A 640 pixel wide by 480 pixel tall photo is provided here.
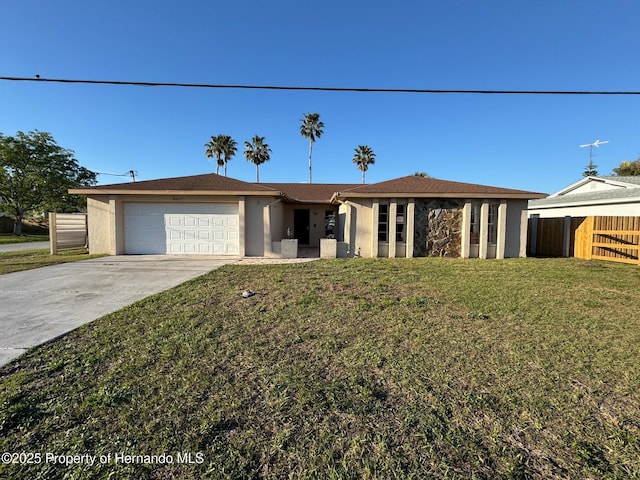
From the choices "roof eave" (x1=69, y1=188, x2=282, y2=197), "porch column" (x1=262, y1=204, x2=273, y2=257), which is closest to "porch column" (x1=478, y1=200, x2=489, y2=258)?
"roof eave" (x1=69, y1=188, x2=282, y2=197)

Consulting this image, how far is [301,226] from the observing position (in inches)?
750

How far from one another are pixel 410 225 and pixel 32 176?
115 feet

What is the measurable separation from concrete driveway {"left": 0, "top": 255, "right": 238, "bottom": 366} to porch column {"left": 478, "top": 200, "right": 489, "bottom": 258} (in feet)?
35.9

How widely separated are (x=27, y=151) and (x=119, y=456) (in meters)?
38.6

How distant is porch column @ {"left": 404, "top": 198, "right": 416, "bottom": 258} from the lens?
1281cm

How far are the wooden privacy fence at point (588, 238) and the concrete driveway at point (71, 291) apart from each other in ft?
50.0

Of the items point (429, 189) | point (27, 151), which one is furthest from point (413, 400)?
point (27, 151)

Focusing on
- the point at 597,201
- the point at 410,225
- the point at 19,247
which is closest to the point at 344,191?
the point at 410,225

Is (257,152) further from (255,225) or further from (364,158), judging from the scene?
(255,225)

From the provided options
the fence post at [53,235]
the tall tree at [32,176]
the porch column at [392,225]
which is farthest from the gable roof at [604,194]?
the tall tree at [32,176]

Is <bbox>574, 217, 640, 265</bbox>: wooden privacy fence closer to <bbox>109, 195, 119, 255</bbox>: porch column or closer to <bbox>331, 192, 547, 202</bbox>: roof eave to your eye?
<bbox>331, 192, 547, 202</bbox>: roof eave

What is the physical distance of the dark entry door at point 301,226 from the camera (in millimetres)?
18938

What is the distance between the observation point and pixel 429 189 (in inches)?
501

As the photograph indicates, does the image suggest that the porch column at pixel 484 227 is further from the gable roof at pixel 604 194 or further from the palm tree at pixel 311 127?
the palm tree at pixel 311 127
